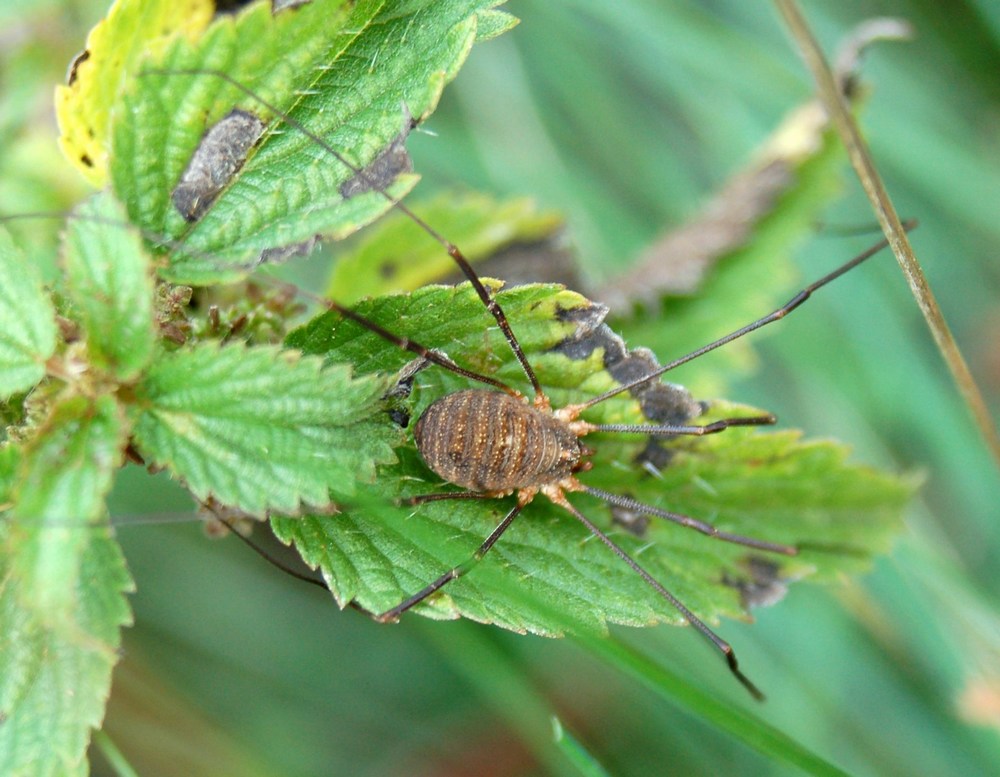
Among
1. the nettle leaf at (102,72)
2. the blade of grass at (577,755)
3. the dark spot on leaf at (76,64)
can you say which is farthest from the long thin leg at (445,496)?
the dark spot on leaf at (76,64)

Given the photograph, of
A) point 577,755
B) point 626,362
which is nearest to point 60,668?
point 577,755

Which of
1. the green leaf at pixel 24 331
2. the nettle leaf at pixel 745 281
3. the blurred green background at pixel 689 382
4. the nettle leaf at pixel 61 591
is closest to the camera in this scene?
the nettle leaf at pixel 61 591

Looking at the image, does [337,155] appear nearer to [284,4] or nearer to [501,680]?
[284,4]

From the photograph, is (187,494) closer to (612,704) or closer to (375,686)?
(375,686)

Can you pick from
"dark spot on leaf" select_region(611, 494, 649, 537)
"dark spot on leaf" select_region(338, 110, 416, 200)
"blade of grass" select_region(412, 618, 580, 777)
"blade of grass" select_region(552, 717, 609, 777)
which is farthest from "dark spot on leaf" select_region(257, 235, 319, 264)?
"blade of grass" select_region(412, 618, 580, 777)

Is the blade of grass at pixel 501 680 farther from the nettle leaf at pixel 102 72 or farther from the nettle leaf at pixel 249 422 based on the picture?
the nettle leaf at pixel 102 72

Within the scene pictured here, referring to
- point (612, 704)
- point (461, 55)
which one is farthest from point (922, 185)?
point (461, 55)
